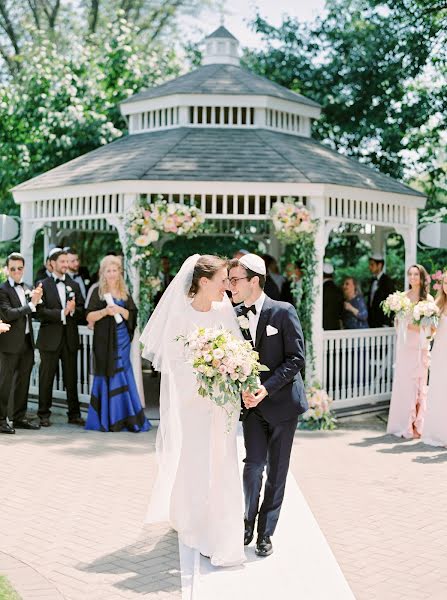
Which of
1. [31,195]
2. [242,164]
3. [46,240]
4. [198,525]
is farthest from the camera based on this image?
[46,240]

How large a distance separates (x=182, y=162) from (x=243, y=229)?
4.66 meters

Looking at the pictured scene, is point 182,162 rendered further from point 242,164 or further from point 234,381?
point 234,381

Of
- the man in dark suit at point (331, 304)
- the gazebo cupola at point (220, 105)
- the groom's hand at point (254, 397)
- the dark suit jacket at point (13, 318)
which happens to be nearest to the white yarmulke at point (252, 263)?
the groom's hand at point (254, 397)

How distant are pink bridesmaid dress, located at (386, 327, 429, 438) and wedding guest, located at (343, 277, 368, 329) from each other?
2065 mm

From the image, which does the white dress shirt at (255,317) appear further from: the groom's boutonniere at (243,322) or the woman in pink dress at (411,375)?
the woman in pink dress at (411,375)

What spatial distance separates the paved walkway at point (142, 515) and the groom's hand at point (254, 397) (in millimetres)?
1140

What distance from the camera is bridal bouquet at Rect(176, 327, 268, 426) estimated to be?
5.55m

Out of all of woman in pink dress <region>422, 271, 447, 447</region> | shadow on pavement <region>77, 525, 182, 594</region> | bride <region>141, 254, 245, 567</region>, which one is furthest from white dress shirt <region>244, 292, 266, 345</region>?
woman in pink dress <region>422, 271, 447, 447</region>

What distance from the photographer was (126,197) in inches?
477

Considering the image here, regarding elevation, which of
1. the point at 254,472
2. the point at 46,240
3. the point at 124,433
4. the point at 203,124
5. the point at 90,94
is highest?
the point at 90,94

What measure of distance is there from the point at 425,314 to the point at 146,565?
228 inches

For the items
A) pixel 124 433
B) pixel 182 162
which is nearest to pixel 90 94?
pixel 182 162

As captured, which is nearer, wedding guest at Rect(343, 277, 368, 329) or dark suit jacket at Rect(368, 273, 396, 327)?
wedding guest at Rect(343, 277, 368, 329)

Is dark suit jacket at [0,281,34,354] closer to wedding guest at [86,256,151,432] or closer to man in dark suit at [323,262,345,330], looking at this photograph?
wedding guest at [86,256,151,432]
